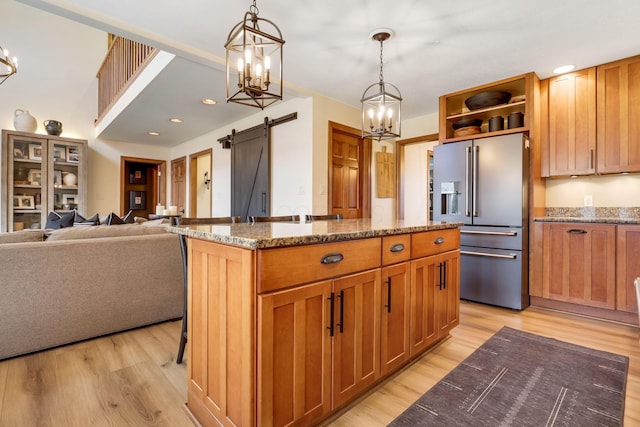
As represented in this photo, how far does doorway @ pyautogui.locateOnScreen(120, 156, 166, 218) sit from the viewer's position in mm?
7188

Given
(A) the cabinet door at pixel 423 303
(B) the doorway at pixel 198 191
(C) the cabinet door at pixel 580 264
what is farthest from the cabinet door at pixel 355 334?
(B) the doorway at pixel 198 191

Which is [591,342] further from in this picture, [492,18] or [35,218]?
[35,218]

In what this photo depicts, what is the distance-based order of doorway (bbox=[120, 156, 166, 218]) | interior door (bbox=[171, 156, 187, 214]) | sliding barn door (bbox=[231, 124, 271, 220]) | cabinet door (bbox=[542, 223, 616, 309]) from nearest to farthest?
cabinet door (bbox=[542, 223, 616, 309]) < sliding barn door (bbox=[231, 124, 271, 220]) < interior door (bbox=[171, 156, 187, 214]) < doorway (bbox=[120, 156, 166, 218])

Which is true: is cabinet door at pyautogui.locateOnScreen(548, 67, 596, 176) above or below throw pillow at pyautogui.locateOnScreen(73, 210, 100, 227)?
above

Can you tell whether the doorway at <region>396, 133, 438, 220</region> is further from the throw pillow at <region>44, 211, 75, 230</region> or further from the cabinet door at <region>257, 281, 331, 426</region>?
the throw pillow at <region>44, 211, 75, 230</region>

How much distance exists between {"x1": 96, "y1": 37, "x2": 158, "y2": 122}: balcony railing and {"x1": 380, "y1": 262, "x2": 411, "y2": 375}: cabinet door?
130 inches

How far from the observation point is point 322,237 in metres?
1.24

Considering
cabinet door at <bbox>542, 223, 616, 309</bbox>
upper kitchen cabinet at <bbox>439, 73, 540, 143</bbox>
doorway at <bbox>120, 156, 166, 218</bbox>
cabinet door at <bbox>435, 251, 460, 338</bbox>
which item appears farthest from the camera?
doorway at <bbox>120, 156, 166, 218</bbox>

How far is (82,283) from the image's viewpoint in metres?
2.21

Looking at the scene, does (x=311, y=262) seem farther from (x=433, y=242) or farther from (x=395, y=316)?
(x=433, y=242)

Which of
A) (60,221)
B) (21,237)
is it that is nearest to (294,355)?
(21,237)

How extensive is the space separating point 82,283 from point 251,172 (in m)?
2.73

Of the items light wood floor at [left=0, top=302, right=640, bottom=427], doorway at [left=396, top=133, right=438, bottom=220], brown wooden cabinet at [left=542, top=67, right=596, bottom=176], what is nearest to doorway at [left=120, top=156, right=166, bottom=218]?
doorway at [left=396, top=133, right=438, bottom=220]

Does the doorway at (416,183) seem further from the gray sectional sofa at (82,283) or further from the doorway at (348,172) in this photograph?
the gray sectional sofa at (82,283)
